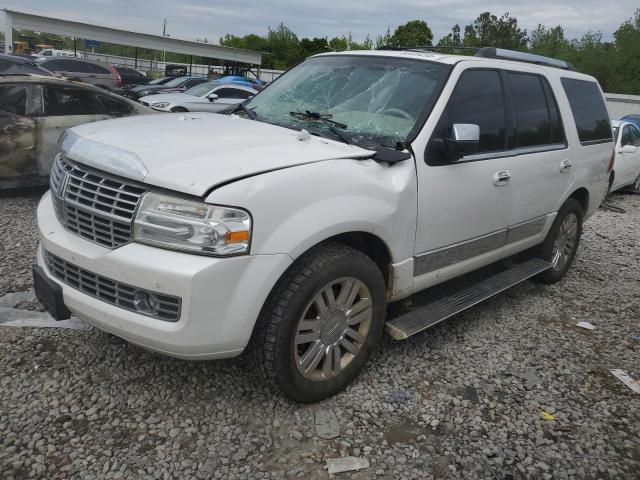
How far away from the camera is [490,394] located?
324 centimetres

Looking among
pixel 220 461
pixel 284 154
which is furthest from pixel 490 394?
pixel 284 154

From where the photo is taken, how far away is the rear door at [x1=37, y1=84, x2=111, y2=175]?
6629 mm

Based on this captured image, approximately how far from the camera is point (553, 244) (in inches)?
194

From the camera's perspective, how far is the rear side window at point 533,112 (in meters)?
4.06

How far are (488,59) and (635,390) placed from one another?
248 cm

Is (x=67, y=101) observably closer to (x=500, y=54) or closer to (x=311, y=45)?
(x=500, y=54)

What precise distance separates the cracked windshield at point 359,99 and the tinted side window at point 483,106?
17 centimetres

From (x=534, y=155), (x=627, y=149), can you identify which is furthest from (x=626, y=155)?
(x=534, y=155)

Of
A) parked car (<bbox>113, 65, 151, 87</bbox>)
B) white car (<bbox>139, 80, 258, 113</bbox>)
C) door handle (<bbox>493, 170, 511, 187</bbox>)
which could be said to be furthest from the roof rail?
parked car (<bbox>113, 65, 151, 87</bbox>)

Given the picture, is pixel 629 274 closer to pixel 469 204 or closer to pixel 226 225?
pixel 469 204

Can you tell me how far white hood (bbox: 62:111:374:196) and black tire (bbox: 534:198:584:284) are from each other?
8.70 ft

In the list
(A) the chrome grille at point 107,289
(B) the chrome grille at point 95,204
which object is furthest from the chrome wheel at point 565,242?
(B) the chrome grille at point 95,204

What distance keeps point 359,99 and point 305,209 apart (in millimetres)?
1255

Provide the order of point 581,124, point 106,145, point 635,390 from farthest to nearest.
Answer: point 581,124 → point 635,390 → point 106,145
